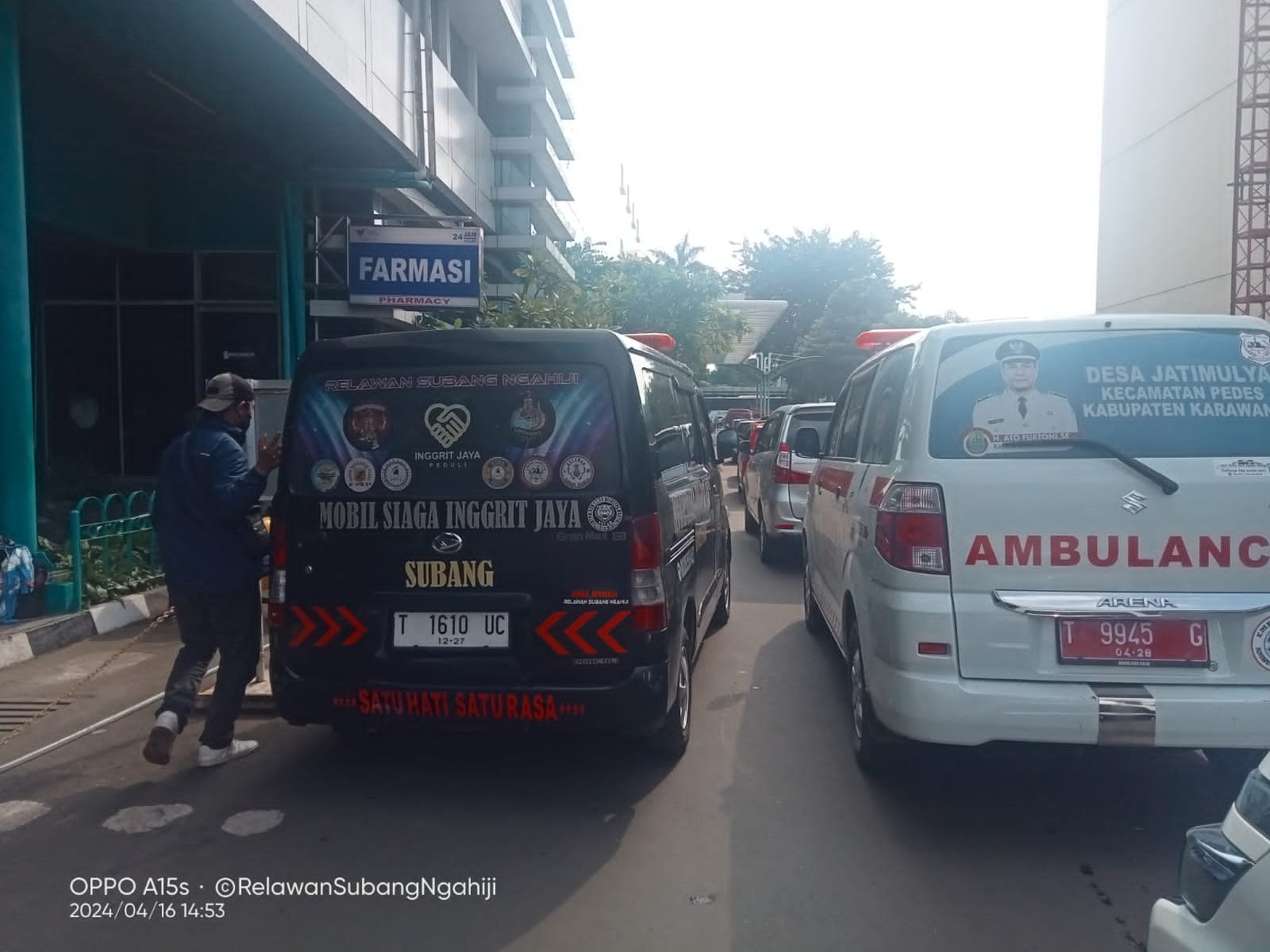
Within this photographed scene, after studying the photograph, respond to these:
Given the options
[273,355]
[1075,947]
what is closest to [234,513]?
[1075,947]

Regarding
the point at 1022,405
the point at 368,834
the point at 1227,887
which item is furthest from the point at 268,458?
the point at 1227,887

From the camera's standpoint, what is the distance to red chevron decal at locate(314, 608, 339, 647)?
4.54m

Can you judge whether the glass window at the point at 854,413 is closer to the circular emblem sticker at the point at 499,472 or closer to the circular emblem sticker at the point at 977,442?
the circular emblem sticker at the point at 977,442

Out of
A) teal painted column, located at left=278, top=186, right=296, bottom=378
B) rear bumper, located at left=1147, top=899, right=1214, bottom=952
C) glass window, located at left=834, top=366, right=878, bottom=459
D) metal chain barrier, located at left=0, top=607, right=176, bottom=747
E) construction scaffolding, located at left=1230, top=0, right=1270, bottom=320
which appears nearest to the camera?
rear bumper, located at left=1147, top=899, right=1214, bottom=952

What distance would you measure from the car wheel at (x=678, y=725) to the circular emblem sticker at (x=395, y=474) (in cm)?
148

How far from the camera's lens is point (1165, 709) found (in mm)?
3832

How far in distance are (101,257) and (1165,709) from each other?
15.9m

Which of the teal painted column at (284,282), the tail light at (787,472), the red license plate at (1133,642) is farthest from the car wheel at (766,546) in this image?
the red license plate at (1133,642)

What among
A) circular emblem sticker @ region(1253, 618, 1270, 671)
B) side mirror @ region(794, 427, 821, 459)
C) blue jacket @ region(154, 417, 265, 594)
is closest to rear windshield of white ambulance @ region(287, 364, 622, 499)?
blue jacket @ region(154, 417, 265, 594)

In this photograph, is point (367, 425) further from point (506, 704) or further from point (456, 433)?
point (506, 704)

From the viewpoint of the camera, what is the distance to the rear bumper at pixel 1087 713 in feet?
12.5

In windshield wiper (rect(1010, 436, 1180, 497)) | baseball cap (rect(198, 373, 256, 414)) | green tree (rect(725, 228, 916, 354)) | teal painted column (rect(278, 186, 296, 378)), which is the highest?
green tree (rect(725, 228, 916, 354))

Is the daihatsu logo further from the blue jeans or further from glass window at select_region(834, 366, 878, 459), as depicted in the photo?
the blue jeans

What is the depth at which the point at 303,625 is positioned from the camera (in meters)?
4.56
